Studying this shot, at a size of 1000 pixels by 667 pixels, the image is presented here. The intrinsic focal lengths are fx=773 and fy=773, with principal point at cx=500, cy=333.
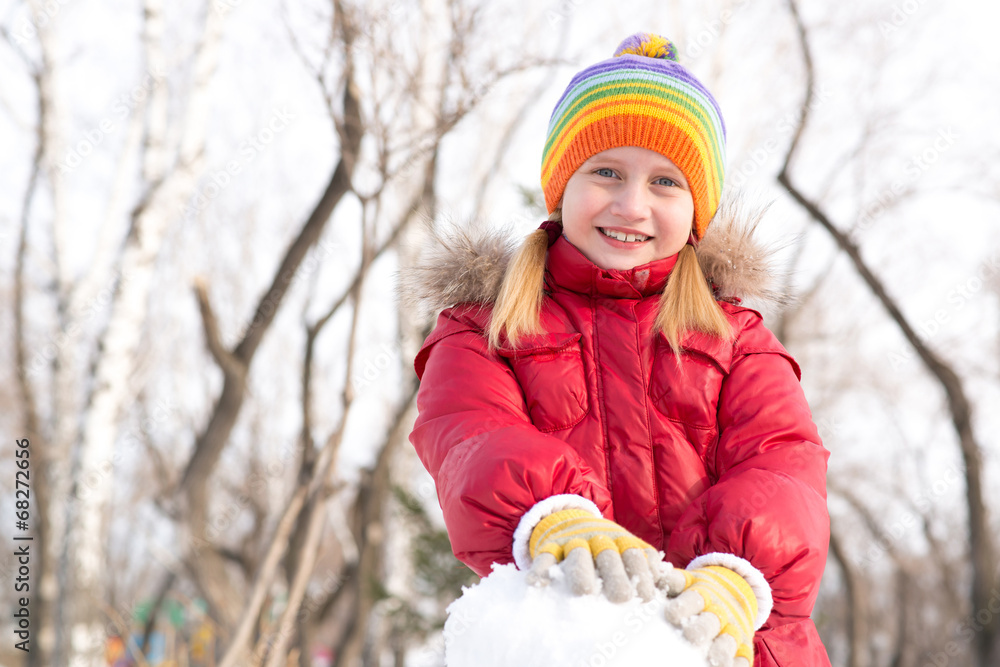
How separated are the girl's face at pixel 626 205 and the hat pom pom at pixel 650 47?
376mm

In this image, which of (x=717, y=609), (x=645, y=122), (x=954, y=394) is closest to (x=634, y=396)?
(x=717, y=609)

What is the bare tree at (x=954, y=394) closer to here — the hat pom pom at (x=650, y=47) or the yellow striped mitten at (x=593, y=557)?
the hat pom pom at (x=650, y=47)

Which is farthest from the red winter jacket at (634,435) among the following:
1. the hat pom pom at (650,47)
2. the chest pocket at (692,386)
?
the hat pom pom at (650,47)

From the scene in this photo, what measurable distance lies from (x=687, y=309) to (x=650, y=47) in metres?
0.74

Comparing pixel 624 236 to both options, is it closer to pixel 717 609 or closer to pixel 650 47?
pixel 650 47

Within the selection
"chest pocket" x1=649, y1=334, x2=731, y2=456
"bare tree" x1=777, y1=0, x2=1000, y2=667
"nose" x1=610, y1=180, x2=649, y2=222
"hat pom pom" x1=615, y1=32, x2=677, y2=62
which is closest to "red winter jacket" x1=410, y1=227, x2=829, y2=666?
"chest pocket" x1=649, y1=334, x2=731, y2=456

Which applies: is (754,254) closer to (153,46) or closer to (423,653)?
(153,46)

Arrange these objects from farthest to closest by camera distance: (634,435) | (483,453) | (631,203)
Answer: (631,203) → (634,435) → (483,453)

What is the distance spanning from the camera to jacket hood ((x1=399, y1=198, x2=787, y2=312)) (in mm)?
1917

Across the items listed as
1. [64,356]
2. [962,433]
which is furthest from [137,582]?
[962,433]

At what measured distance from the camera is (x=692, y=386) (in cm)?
165

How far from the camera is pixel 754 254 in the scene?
193 centimetres

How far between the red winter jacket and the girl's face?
43mm

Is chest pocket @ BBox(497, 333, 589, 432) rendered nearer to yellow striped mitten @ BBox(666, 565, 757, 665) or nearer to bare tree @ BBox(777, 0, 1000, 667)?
yellow striped mitten @ BBox(666, 565, 757, 665)
